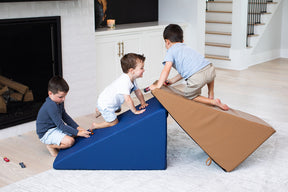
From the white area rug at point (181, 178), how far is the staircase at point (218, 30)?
404 centimetres

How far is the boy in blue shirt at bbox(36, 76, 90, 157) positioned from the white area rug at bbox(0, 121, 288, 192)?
0.31 meters

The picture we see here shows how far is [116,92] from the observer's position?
130 inches

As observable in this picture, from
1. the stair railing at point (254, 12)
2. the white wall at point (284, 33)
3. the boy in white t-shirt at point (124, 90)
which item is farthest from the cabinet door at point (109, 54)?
the white wall at point (284, 33)

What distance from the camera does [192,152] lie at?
3.48 metres

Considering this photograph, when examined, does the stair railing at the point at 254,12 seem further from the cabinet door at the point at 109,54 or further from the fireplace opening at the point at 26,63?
the fireplace opening at the point at 26,63

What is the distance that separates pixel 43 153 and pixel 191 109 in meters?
1.34

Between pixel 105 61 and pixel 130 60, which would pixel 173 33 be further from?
pixel 105 61

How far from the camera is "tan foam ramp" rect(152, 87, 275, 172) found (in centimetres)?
304

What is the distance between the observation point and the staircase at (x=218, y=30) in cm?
726

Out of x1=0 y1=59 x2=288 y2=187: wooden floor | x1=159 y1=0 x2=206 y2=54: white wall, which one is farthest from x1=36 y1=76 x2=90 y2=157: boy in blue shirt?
x1=159 y1=0 x2=206 y2=54: white wall

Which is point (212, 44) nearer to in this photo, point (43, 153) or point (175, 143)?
point (175, 143)

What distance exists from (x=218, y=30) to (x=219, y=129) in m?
4.73

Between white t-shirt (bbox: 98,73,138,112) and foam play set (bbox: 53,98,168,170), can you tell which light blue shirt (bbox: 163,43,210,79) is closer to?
white t-shirt (bbox: 98,73,138,112)

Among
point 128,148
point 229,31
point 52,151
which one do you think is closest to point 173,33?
point 128,148
